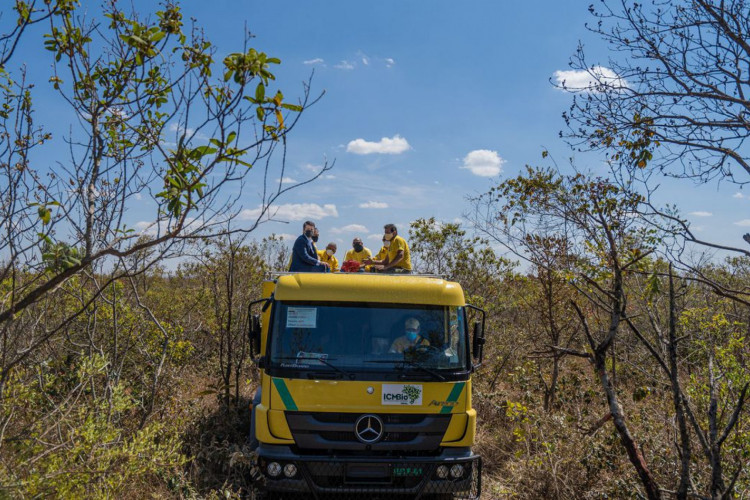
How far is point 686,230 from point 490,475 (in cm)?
392

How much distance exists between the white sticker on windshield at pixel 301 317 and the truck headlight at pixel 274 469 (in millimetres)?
1241

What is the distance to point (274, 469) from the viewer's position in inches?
197

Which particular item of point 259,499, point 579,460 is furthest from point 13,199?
point 579,460

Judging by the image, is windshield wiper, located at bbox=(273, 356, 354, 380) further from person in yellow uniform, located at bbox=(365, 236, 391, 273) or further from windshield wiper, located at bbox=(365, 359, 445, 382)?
person in yellow uniform, located at bbox=(365, 236, 391, 273)

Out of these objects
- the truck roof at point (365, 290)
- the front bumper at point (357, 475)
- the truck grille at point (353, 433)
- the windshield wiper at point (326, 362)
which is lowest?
the front bumper at point (357, 475)

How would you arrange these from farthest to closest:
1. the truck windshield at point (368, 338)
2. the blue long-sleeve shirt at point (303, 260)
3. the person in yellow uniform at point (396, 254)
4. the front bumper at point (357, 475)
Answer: the person in yellow uniform at point (396, 254) → the blue long-sleeve shirt at point (303, 260) → the truck windshield at point (368, 338) → the front bumper at point (357, 475)

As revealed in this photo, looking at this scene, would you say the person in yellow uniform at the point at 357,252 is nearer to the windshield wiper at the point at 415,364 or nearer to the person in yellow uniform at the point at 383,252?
the person in yellow uniform at the point at 383,252

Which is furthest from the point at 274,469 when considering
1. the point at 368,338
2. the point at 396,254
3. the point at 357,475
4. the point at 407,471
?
the point at 396,254

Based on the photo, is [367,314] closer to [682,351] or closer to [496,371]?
[496,371]

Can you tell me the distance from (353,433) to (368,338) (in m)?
0.87

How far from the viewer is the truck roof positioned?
5508mm

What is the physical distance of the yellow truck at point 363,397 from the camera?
505cm

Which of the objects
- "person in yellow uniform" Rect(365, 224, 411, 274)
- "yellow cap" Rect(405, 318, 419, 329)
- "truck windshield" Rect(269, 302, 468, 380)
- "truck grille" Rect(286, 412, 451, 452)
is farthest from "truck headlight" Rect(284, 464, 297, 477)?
"person in yellow uniform" Rect(365, 224, 411, 274)

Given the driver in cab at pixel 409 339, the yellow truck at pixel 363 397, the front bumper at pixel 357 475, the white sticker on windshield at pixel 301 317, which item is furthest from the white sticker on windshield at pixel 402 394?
the white sticker on windshield at pixel 301 317
